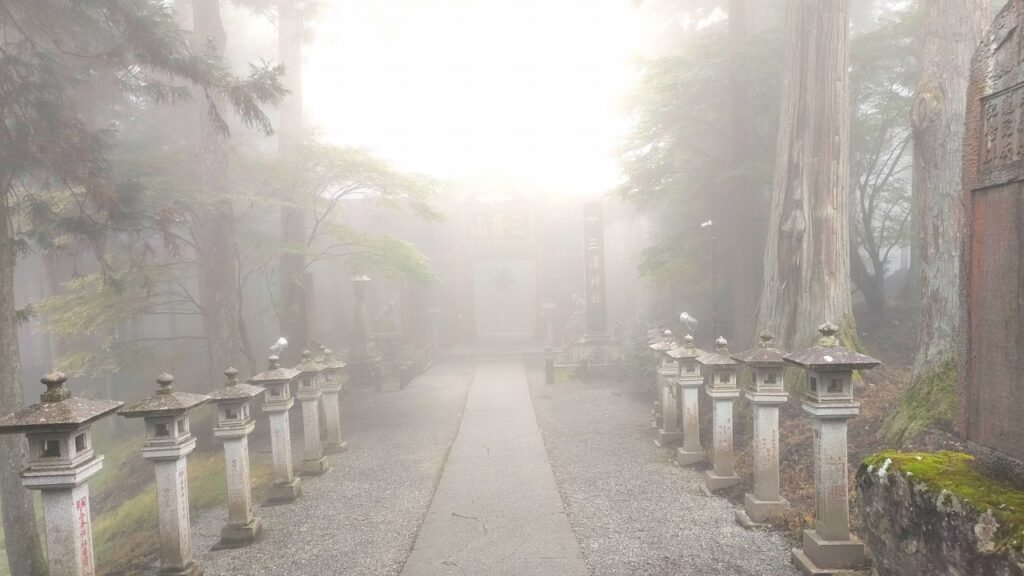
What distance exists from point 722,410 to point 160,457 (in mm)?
5468

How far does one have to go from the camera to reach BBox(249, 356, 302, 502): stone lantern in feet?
21.5

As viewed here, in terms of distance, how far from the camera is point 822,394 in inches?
164

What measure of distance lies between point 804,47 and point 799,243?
9.42 ft

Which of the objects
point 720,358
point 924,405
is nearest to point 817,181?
point 924,405

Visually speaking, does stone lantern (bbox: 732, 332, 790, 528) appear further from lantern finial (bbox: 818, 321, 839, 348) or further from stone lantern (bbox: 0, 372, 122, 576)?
stone lantern (bbox: 0, 372, 122, 576)

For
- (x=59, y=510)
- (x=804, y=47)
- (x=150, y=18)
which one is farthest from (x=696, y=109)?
(x=59, y=510)

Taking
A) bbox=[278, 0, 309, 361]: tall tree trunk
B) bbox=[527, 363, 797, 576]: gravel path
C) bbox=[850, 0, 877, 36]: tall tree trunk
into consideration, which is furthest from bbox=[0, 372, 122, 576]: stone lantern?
bbox=[850, 0, 877, 36]: tall tree trunk

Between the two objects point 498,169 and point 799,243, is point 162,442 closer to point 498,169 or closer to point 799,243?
point 799,243

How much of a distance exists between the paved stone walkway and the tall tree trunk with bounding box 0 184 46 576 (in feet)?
17.7

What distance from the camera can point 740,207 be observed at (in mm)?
11492

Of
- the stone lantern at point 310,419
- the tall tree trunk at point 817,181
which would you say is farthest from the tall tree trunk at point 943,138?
the stone lantern at point 310,419

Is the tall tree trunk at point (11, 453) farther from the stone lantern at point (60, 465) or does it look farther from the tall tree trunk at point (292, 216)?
the tall tree trunk at point (292, 216)

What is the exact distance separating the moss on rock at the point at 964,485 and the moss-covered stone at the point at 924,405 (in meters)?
3.55

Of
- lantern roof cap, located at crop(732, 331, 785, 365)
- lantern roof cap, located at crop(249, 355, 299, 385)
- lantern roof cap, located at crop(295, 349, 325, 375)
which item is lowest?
lantern roof cap, located at crop(295, 349, 325, 375)
